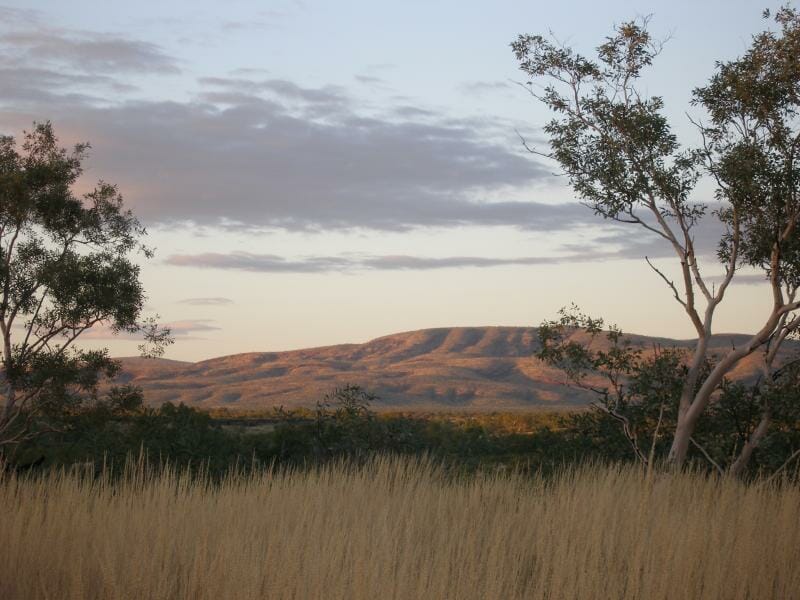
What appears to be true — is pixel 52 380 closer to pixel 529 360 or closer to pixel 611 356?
pixel 611 356

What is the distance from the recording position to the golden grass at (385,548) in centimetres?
722

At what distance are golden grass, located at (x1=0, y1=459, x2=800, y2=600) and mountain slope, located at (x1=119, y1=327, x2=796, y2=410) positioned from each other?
102 m

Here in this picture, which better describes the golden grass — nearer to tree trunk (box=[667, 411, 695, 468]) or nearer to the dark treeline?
tree trunk (box=[667, 411, 695, 468])

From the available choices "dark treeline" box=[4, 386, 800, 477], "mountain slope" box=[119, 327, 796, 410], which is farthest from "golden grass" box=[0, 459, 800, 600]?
"mountain slope" box=[119, 327, 796, 410]

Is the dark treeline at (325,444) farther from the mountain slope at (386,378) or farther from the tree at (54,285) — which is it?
the mountain slope at (386,378)

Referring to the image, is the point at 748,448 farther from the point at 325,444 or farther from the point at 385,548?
the point at 385,548

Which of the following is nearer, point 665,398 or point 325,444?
point 665,398

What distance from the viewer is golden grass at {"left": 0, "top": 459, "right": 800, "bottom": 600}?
23.7 ft

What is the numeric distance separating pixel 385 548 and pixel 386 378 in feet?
482

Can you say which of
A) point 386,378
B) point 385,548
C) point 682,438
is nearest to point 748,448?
point 682,438

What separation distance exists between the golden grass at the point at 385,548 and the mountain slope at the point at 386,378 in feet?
335

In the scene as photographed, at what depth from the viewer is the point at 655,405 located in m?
16.0

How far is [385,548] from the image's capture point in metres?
7.71

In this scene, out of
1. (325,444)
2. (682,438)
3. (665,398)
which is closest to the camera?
(682,438)
